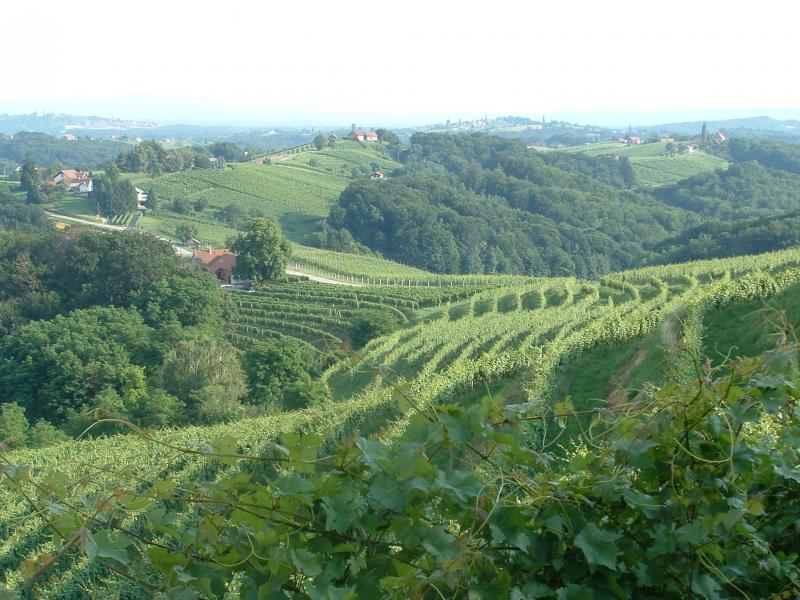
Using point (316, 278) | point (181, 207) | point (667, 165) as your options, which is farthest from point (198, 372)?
point (667, 165)

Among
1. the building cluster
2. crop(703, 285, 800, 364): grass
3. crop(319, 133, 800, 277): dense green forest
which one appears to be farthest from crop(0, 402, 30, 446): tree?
crop(319, 133, 800, 277): dense green forest

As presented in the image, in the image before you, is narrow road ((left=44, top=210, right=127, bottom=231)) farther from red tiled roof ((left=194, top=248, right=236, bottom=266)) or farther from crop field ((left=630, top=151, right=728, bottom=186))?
crop field ((left=630, top=151, right=728, bottom=186))

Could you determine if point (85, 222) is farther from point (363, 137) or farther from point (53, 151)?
point (53, 151)

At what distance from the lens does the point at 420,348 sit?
2984cm

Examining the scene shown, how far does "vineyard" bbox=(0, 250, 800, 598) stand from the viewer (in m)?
5.09

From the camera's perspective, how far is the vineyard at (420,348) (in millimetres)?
5086

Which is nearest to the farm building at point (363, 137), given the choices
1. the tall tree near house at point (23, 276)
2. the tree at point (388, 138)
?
the tree at point (388, 138)

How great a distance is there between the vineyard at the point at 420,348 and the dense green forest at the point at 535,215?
39.3 metres

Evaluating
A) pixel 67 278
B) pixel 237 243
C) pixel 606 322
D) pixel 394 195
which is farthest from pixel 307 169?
pixel 606 322

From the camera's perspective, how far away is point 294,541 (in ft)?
7.36

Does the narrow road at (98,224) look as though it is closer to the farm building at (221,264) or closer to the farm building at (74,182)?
the farm building at (221,264)

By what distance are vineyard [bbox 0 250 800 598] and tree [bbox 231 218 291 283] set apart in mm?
2950

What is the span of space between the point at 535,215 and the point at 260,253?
5343 cm

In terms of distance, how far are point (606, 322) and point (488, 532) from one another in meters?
16.8
